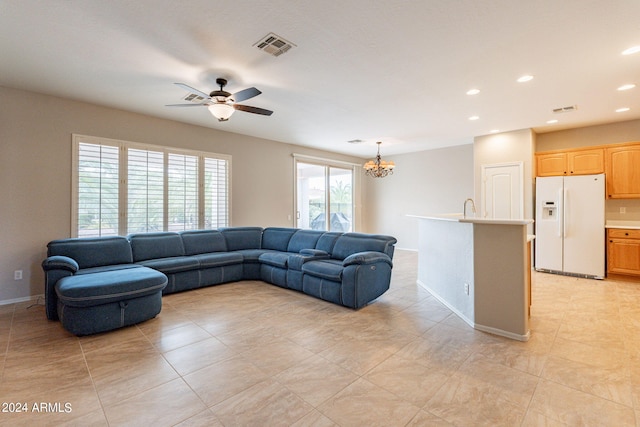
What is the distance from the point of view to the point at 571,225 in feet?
17.1

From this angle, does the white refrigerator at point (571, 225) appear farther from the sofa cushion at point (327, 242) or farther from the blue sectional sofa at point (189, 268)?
the sofa cushion at point (327, 242)

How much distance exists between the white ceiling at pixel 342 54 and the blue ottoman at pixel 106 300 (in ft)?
7.78

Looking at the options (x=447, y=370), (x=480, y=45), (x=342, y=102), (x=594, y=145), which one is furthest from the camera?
(x=594, y=145)

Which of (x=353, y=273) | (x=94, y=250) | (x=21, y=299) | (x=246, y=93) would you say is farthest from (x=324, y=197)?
(x=21, y=299)

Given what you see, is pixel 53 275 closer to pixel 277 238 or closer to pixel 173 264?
pixel 173 264

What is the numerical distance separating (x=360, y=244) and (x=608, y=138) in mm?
5270

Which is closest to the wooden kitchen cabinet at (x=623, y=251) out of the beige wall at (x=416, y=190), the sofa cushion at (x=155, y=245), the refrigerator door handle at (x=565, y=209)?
the refrigerator door handle at (x=565, y=209)

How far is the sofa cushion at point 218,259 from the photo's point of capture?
4520mm

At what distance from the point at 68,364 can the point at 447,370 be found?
10.2 ft

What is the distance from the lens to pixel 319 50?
2812 mm

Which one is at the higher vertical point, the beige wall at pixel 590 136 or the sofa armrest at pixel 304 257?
the beige wall at pixel 590 136

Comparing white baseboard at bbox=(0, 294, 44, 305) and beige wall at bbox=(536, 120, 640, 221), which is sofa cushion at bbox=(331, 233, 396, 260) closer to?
white baseboard at bbox=(0, 294, 44, 305)

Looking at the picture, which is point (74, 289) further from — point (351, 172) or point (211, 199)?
point (351, 172)

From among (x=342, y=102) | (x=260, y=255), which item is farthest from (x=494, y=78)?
(x=260, y=255)
